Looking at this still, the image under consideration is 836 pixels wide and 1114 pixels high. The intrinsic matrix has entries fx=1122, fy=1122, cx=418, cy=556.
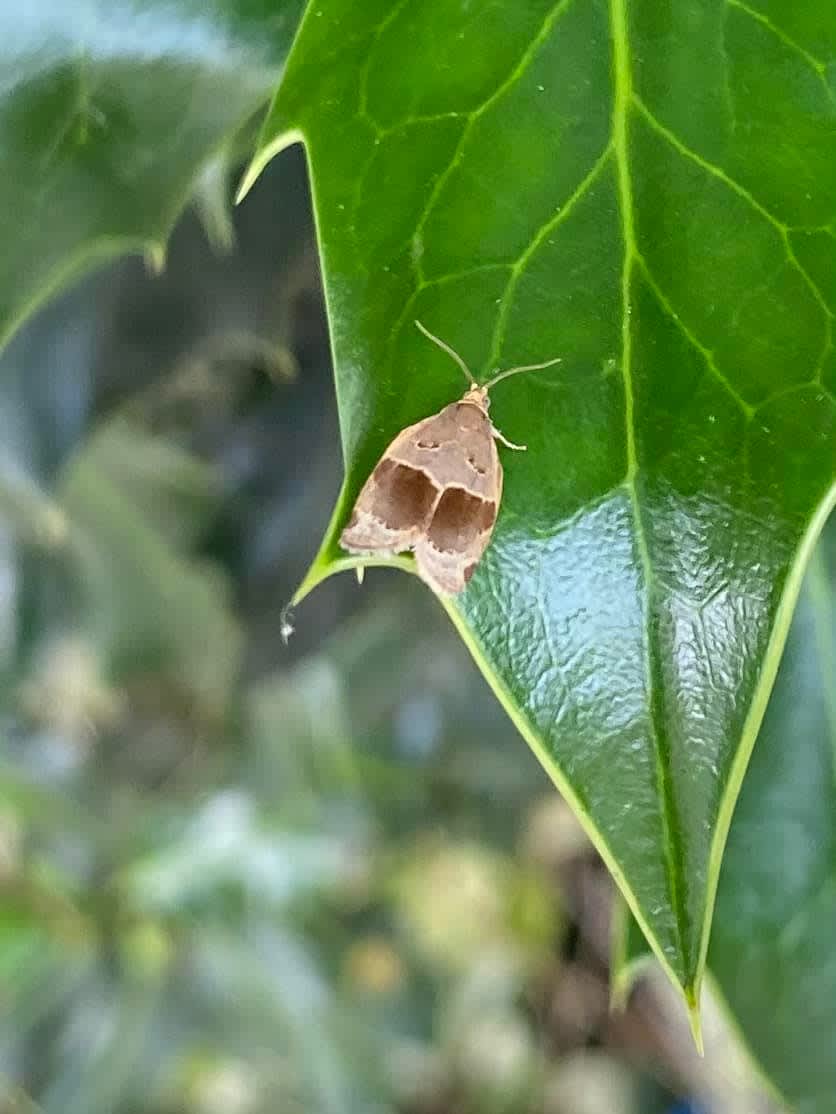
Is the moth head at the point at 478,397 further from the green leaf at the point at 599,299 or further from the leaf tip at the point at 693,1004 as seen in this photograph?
the leaf tip at the point at 693,1004

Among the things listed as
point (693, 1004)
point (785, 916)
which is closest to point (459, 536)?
point (693, 1004)

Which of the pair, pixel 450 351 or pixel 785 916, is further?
pixel 785 916

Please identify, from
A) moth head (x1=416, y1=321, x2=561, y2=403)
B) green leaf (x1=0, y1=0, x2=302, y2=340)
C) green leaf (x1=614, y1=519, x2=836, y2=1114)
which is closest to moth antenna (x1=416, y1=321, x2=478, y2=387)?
moth head (x1=416, y1=321, x2=561, y2=403)

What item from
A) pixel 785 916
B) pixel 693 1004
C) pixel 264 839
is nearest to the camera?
pixel 693 1004

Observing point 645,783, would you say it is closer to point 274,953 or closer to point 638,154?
point 638,154

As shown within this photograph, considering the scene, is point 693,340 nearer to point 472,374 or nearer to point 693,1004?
point 472,374

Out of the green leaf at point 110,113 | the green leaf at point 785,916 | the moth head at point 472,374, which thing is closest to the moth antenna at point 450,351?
the moth head at point 472,374

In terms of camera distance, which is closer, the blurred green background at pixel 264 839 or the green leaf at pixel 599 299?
the green leaf at pixel 599 299

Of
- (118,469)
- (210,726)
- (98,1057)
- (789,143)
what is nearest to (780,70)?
(789,143)
